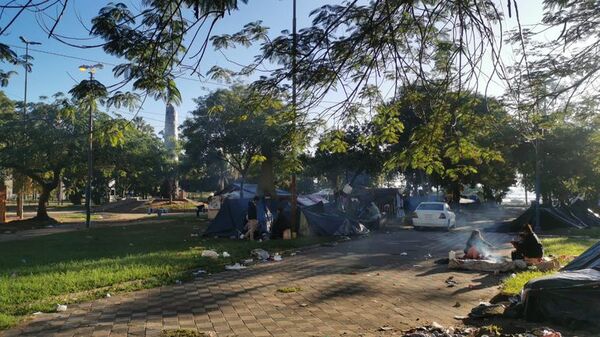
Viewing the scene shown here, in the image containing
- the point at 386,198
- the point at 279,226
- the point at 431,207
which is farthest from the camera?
the point at 386,198

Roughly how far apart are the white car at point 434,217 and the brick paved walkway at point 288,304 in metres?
12.5

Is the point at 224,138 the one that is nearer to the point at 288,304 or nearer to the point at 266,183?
the point at 266,183

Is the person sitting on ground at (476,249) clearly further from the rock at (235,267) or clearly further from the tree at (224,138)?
the tree at (224,138)

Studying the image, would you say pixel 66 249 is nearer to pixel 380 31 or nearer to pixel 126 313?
pixel 126 313

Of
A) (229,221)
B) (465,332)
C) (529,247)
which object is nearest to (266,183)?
(229,221)

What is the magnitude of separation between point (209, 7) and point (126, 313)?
4.39 m

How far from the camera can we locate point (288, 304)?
7.86 m

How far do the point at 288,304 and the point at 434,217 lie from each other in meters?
17.7

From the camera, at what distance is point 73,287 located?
873 cm

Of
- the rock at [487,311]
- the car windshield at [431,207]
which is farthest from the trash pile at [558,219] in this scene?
the rock at [487,311]

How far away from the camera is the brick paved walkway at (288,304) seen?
6.50m

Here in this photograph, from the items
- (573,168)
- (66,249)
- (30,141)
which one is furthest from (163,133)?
(66,249)

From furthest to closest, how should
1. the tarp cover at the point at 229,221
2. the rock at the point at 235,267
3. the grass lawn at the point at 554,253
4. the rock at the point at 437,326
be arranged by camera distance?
the tarp cover at the point at 229,221
the rock at the point at 235,267
the grass lawn at the point at 554,253
the rock at the point at 437,326

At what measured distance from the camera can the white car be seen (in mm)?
24359
